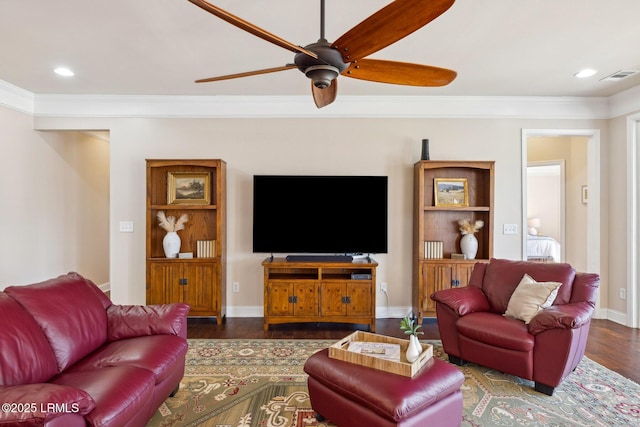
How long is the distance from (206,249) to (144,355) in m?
2.25

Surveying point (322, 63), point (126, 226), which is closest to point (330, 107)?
point (322, 63)

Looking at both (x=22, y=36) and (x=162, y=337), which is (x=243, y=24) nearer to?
(x=162, y=337)

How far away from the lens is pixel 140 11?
2.46 metres

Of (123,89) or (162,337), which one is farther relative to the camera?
(123,89)

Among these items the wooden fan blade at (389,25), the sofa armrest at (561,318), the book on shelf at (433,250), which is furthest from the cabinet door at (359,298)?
the wooden fan blade at (389,25)

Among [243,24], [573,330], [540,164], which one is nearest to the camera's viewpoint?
[243,24]

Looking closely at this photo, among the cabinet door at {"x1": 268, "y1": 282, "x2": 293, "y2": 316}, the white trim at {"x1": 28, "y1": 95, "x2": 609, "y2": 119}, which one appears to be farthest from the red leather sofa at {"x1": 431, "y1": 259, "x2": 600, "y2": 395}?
the white trim at {"x1": 28, "y1": 95, "x2": 609, "y2": 119}

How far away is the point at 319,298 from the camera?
3902mm

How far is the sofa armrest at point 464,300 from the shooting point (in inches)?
115

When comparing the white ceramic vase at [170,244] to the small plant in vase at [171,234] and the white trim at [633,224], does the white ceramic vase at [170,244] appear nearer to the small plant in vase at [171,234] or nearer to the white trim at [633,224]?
the small plant in vase at [171,234]

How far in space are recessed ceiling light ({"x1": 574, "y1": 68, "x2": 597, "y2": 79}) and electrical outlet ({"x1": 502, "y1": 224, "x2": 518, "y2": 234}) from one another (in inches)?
69.3

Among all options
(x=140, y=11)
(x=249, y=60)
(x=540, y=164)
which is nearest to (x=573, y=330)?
(x=249, y=60)

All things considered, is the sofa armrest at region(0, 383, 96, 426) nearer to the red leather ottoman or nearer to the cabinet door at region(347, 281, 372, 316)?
the red leather ottoman

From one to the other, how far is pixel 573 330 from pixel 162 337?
2788 millimetres
